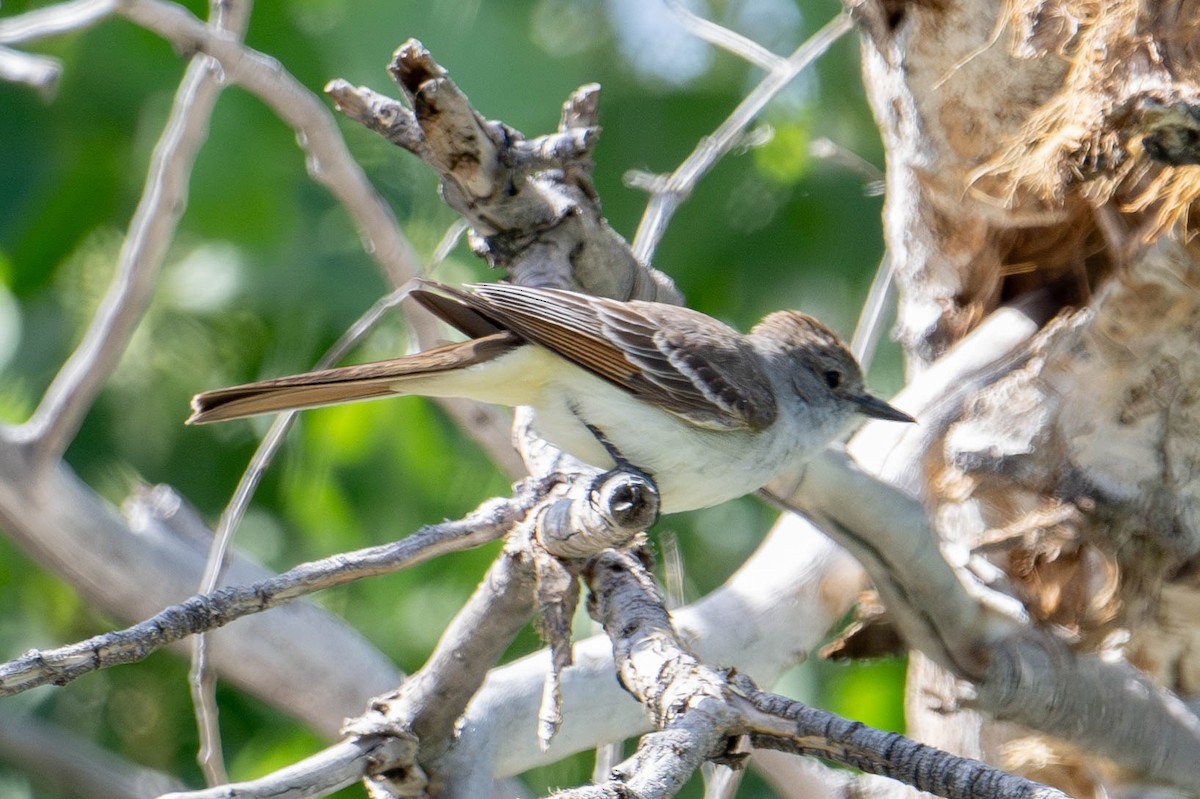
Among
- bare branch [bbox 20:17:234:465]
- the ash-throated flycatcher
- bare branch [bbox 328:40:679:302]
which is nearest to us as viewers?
bare branch [bbox 328:40:679:302]

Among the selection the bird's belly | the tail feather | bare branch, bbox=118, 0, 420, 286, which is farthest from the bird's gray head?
bare branch, bbox=118, 0, 420, 286

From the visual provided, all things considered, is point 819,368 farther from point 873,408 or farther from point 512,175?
point 512,175

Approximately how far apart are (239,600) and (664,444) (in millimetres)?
1165

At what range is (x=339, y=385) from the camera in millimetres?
2875

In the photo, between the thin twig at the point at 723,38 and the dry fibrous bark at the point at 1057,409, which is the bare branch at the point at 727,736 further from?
the thin twig at the point at 723,38

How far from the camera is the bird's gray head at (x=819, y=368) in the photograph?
11.5 feet

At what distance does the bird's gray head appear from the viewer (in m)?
3.52

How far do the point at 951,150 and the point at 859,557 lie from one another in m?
1.36

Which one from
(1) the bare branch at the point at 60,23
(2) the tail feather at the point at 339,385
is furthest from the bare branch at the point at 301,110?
(2) the tail feather at the point at 339,385

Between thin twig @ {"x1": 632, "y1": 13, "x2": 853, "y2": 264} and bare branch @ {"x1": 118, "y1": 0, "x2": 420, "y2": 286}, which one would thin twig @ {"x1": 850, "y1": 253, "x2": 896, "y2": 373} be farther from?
bare branch @ {"x1": 118, "y1": 0, "x2": 420, "y2": 286}

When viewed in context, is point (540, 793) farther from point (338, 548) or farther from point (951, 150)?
point (951, 150)

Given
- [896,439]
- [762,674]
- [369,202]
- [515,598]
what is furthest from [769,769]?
[369,202]

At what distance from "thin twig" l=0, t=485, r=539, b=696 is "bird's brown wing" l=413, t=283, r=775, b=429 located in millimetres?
395

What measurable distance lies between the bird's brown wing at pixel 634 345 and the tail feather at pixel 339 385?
0.09 metres
